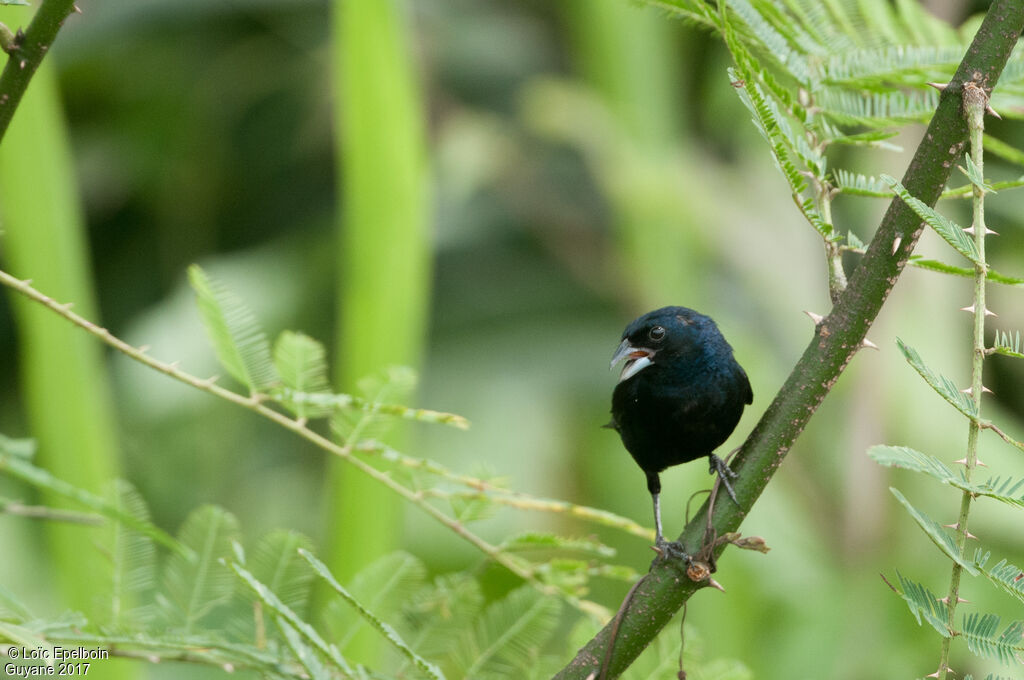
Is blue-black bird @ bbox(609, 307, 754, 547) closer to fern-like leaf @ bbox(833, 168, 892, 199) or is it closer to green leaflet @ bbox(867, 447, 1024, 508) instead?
fern-like leaf @ bbox(833, 168, 892, 199)

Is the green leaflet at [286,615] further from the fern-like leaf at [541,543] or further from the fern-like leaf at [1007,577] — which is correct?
the fern-like leaf at [1007,577]

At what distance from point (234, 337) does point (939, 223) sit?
0.88 m

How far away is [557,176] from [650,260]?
57.7 inches

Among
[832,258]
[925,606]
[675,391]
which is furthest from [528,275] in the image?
[925,606]

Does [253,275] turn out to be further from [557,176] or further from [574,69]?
[574,69]

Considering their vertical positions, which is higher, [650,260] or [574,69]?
[574,69]

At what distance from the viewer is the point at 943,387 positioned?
39.4 inches

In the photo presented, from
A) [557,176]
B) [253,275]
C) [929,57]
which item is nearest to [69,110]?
[253,275]

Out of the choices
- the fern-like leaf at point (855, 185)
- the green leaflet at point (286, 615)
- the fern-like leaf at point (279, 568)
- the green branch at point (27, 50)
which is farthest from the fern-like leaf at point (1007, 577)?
the green branch at point (27, 50)

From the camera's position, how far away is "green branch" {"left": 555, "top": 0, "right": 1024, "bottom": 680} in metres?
1.06

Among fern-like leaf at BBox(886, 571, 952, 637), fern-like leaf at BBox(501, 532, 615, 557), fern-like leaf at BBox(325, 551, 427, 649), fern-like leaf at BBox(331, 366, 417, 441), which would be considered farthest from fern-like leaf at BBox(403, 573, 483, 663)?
fern-like leaf at BBox(886, 571, 952, 637)

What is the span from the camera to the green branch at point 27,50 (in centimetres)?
102

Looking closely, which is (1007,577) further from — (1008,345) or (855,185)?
(855,185)

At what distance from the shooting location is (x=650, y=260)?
13.8 feet
